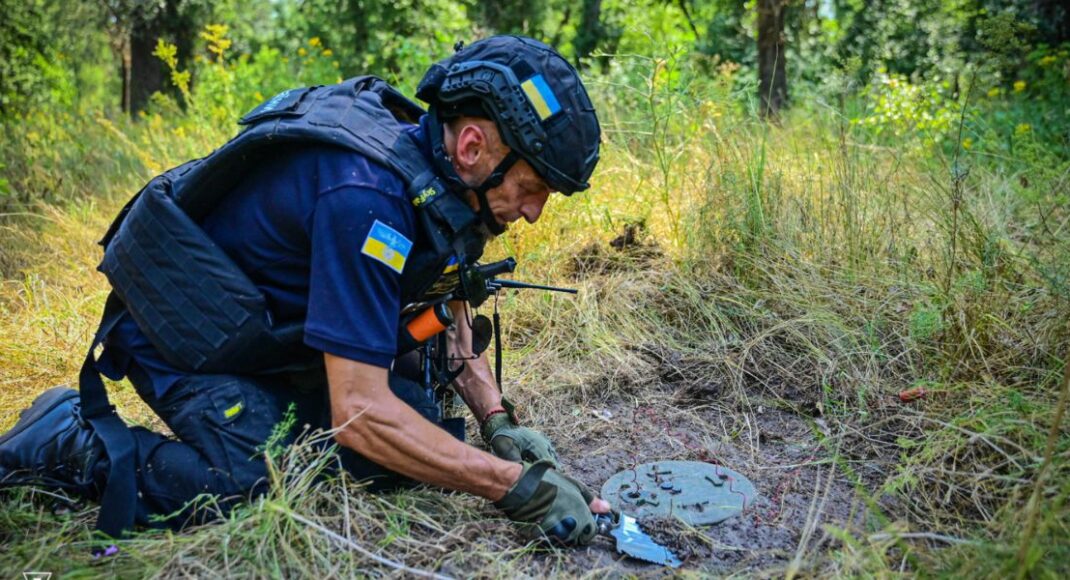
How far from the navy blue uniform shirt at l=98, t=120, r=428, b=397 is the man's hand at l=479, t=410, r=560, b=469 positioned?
0.89 meters

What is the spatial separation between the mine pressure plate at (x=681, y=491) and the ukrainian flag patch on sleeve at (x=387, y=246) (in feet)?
3.77

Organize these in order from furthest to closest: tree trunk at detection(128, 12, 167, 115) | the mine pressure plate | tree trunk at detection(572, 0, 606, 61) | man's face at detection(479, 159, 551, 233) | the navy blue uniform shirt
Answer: tree trunk at detection(572, 0, 606, 61) → tree trunk at detection(128, 12, 167, 115) → the mine pressure plate → man's face at detection(479, 159, 551, 233) → the navy blue uniform shirt

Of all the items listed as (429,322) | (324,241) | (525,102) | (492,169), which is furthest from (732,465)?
(324,241)

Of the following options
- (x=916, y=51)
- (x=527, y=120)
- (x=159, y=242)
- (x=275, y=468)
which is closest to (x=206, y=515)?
(x=275, y=468)

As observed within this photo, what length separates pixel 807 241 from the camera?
3.88 m

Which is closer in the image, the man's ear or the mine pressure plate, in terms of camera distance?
the man's ear

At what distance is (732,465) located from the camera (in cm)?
312

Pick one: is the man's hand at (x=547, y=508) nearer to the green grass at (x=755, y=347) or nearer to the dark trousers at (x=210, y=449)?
the green grass at (x=755, y=347)

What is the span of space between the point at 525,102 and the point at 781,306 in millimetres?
1870

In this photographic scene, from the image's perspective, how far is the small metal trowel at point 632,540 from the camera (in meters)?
2.49

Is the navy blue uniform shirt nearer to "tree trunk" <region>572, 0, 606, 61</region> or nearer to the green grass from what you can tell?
the green grass

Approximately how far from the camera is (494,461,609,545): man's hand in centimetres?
247

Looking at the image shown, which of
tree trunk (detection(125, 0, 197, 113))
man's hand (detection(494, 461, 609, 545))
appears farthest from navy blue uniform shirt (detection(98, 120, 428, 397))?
tree trunk (detection(125, 0, 197, 113))

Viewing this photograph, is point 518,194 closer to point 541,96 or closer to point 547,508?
point 541,96
